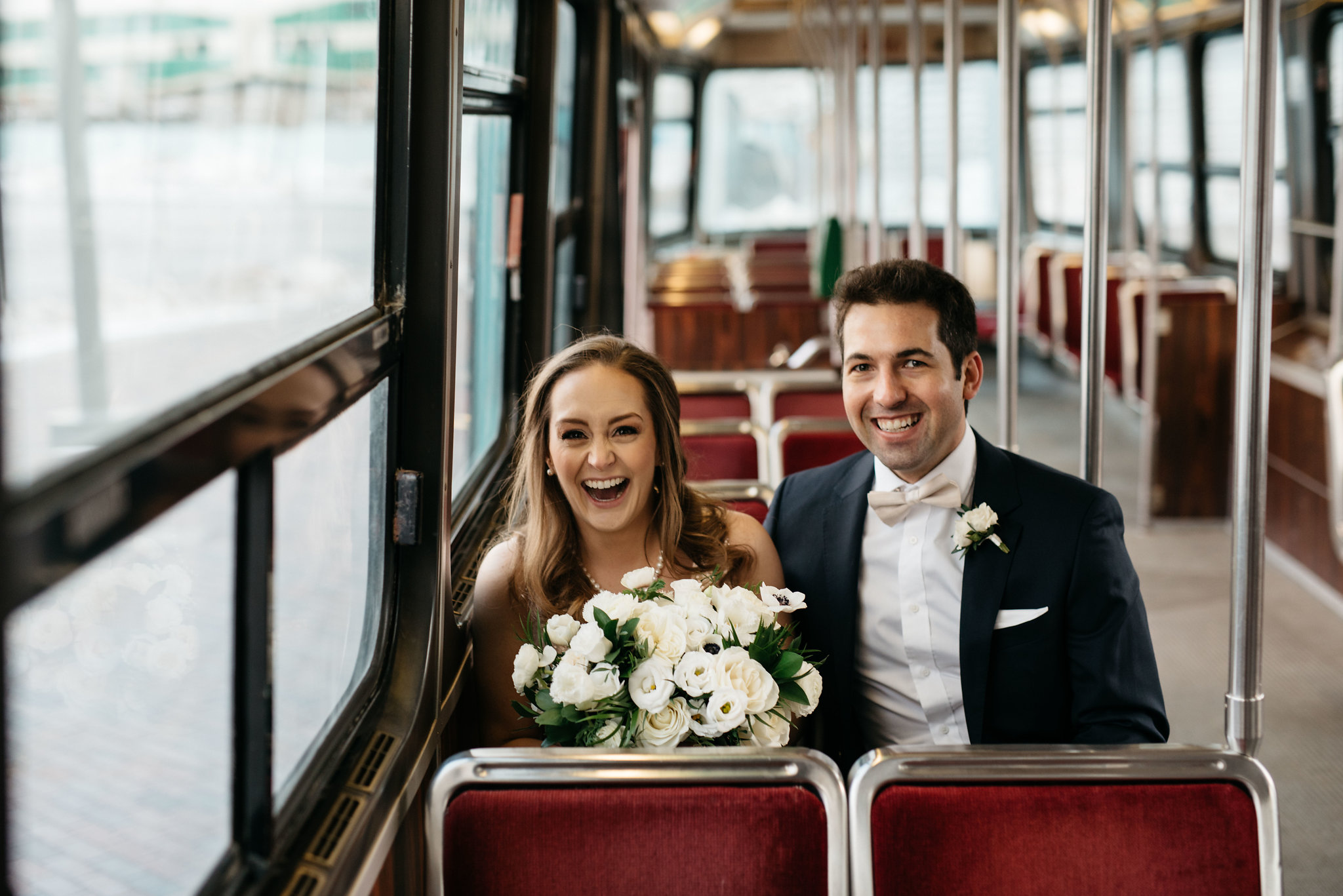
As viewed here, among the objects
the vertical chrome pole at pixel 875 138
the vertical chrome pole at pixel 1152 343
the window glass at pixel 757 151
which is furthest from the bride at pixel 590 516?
the window glass at pixel 757 151

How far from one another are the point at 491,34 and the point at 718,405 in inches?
67.6

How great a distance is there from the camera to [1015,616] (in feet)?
6.26

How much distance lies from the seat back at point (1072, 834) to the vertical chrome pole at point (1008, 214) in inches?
48.9

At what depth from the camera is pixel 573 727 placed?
1.59 meters

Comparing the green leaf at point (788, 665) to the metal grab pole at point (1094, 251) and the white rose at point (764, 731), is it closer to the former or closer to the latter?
the white rose at point (764, 731)

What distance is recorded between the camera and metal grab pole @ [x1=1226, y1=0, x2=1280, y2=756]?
1530mm

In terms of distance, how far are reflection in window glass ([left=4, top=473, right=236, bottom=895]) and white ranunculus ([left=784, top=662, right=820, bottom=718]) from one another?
723mm

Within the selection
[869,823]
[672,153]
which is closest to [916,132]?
[869,823]

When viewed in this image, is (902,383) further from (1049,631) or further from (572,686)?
(572,686)

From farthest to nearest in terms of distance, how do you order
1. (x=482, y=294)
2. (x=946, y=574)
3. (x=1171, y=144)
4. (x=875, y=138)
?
1. (x=1171, y=144)
2. (x=875, y=138)
3. (x=482, y=294)
4. (x=946, y=574)

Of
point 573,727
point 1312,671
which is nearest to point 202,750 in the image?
point 573,727

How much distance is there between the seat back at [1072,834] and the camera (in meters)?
1.45

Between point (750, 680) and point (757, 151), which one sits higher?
point (757, 151)

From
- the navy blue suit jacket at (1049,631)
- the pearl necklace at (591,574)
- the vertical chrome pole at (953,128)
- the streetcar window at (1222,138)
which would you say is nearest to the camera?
the navy blue suit jacket at (1049,631)
